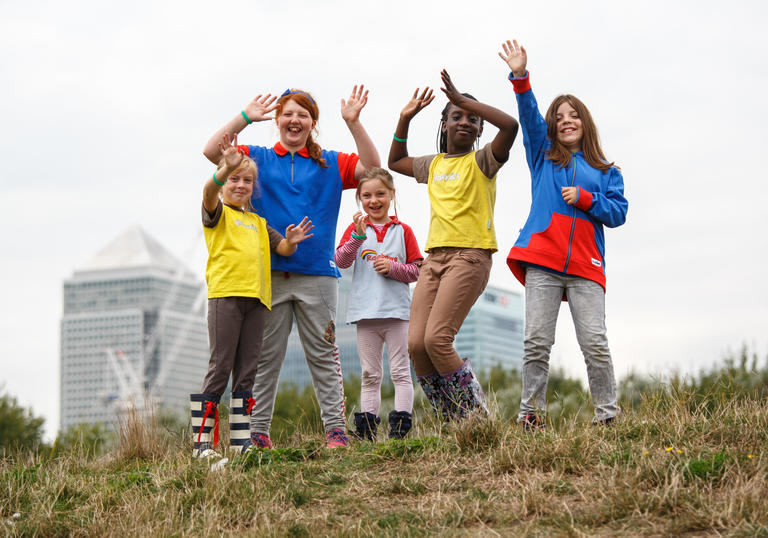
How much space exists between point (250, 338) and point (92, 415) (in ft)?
622

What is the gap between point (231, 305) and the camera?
598cm

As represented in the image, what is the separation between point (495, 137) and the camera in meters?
6.17

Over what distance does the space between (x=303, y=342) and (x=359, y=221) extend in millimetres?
922

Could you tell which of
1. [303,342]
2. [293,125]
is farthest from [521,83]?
[303,342]

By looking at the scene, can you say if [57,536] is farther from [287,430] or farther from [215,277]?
[287,430]

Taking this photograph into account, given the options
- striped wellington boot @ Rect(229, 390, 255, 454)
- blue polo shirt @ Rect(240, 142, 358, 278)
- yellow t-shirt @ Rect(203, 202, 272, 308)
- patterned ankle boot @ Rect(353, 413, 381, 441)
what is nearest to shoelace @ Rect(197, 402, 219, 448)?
striped wellington boot @ Rect(229, 390, 255, 454)

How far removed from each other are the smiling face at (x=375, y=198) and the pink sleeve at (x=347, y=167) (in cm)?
11

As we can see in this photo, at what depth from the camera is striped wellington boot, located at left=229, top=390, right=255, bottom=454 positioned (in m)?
5.85

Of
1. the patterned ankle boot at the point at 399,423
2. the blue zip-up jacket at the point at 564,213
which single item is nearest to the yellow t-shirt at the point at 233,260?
the patterned ankle boot at the point at 399,423

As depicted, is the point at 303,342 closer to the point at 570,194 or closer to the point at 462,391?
the point at 462,391

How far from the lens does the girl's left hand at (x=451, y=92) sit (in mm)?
6281

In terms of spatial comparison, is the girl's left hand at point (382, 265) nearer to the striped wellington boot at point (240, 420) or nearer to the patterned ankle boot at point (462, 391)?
the patterned ankle boot at point (462, 391)

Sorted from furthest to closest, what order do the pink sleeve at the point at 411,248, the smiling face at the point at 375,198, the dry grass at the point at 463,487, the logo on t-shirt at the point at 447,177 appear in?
the pink sleeve at the point at 411,248 < the smiling face at the point at 375,198 < the logo on t-shirt at the point at 447,177 < the dry grass at the point at 463,487

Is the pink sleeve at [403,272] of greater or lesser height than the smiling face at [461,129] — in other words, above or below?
below
